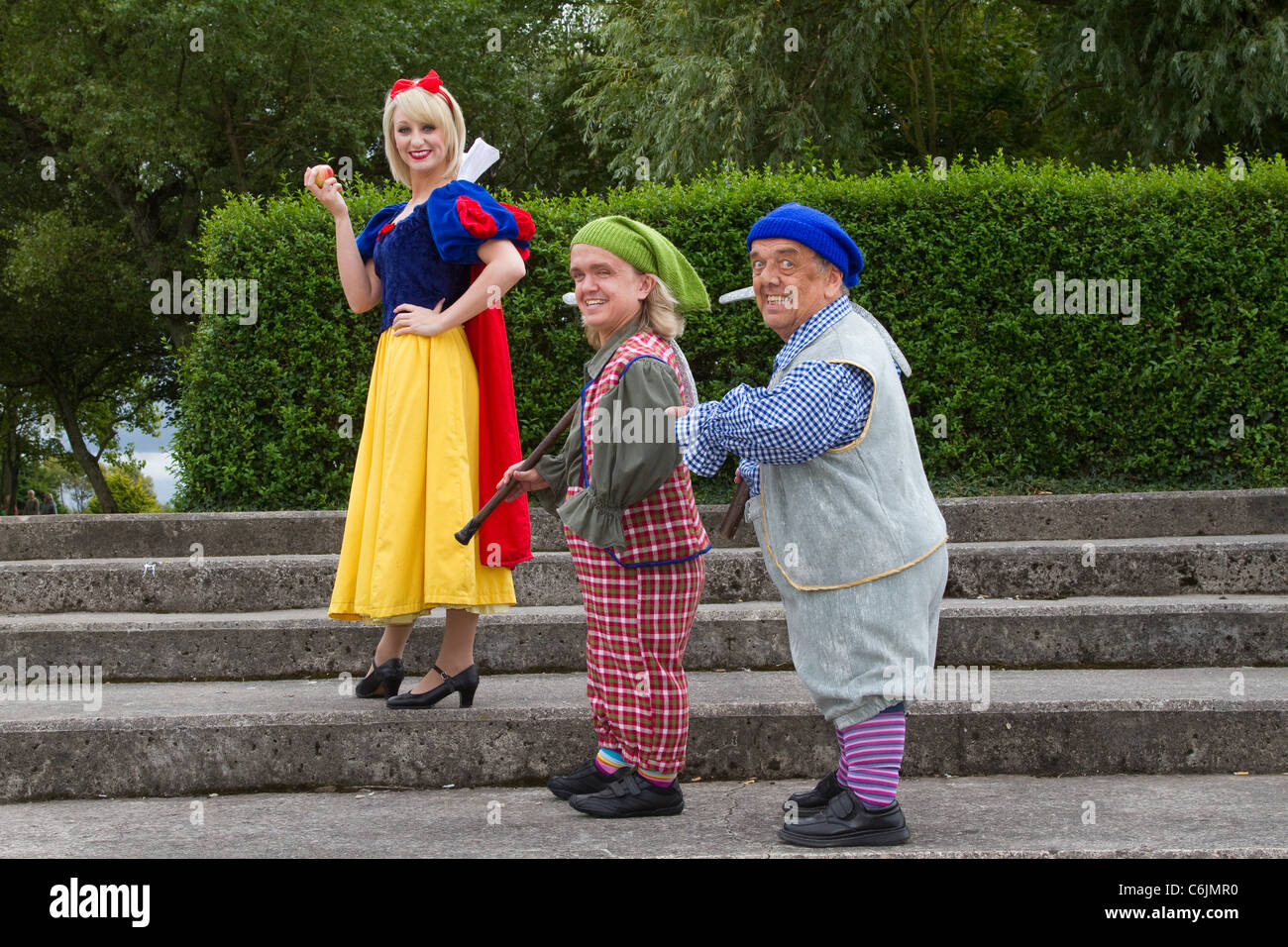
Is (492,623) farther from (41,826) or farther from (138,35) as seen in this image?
(138,35)

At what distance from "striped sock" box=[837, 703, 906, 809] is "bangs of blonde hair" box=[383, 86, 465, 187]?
7.57 ft

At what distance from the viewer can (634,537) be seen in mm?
3322

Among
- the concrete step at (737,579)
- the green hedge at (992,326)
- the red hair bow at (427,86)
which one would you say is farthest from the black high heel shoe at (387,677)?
the green hedge at (992,326)

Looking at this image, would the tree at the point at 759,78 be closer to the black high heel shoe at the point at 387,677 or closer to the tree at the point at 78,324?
the black high heel shoe at the point at 387,677

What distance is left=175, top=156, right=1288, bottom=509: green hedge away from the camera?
23.7ft

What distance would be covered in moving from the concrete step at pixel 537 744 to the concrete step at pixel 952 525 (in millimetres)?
2578

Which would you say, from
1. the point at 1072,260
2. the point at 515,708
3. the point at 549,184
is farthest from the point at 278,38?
the point at 515,708

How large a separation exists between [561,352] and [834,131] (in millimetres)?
7284

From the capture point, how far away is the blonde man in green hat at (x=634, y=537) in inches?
128

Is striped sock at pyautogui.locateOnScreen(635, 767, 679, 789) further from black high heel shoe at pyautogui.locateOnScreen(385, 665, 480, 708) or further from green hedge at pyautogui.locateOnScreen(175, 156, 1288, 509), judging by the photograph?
green hedge at pyautogui.locateOnScreen(175, 156, 1288, 509)

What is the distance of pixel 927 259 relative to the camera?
289 inches

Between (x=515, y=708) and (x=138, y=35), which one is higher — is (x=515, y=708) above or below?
below

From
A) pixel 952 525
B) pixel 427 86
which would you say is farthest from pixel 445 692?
pixel 952 525

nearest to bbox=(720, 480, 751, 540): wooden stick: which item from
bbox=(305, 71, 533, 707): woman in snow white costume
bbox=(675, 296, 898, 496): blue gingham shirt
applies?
bbox=(675, 296, 898, 496): blue gingham shirt
